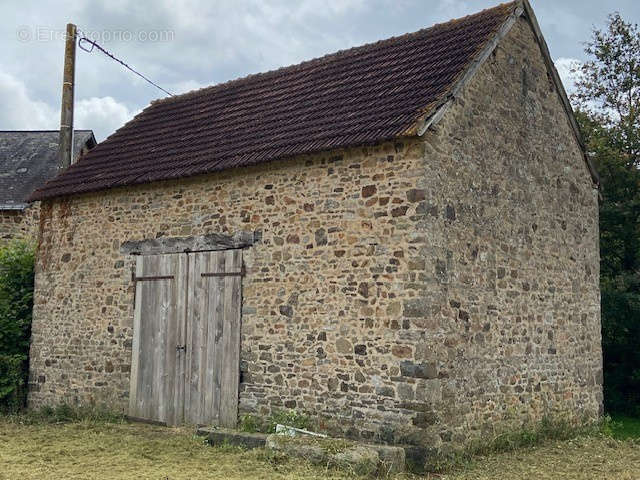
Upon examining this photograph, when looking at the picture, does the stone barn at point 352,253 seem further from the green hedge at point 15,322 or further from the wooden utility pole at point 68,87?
the wooden utility pole at point 68,87

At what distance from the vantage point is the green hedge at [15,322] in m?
13.0

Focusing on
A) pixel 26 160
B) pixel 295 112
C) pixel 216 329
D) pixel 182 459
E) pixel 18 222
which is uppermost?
pixel 26 160

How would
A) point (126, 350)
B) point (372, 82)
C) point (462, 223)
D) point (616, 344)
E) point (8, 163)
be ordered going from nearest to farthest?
point (462, 223) < point (372, 82) < point (126, 350) < point (616, 344) < point (8, 163)

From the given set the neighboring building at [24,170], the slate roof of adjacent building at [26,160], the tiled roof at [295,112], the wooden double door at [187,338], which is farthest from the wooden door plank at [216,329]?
the slate roof of adjacent building at [26,160]

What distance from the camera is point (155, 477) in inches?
285

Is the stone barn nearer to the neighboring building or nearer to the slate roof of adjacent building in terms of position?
the neighboring building

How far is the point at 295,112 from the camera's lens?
37.1ft

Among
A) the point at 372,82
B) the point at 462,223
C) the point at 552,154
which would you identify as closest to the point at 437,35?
the point at 372,82

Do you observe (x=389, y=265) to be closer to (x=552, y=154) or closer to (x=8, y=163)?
(x=552, y=154)

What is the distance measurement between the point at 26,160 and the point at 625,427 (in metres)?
17.7

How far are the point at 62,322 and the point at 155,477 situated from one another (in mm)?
6375

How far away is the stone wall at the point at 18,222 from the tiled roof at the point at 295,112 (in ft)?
17.6

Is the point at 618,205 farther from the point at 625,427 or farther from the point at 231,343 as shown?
the point at 231,343

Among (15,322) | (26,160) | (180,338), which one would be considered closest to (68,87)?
(15,322)
